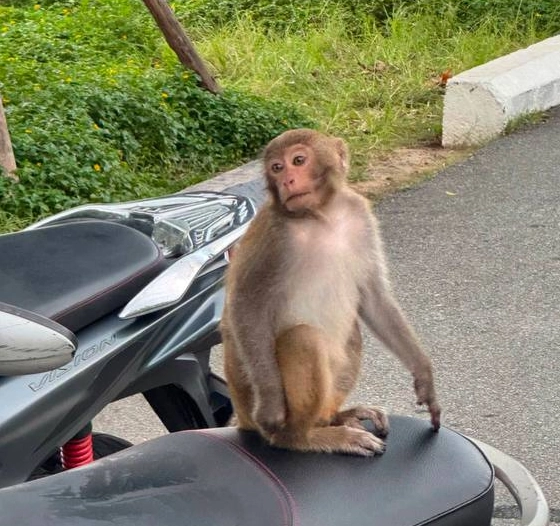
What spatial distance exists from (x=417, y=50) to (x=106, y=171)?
3616mm

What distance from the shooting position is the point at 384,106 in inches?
318

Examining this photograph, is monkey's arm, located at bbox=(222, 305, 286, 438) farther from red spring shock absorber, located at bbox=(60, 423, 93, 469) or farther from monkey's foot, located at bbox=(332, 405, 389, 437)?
red spring shock absorber, located at bbox=(60, 423, 93, 469)

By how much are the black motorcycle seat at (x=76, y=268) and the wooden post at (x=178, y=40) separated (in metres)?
4.29

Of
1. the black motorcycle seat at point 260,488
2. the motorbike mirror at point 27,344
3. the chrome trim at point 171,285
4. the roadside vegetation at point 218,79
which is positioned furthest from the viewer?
the roadside vegetation at point 218,79

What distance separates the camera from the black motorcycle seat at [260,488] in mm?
1817

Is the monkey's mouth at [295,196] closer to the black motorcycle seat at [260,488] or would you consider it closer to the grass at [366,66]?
the black motorcycle seat at [260,488]

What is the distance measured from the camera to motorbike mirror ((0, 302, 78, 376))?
170 centimetres

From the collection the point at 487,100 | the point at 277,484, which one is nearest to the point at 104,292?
the point at 277,484

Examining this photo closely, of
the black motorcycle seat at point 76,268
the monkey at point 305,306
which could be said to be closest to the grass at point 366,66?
the black motorcycle seat at point 76,268

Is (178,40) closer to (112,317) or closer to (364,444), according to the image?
(112,317)

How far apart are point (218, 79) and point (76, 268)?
601 cm

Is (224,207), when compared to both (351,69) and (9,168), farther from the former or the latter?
(351,69)

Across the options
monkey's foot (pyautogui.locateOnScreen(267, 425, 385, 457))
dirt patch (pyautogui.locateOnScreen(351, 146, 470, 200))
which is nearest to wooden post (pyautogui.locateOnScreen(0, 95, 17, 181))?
dirt patch (pyautogui.locateOnScreen(351, 146, 470, 200))

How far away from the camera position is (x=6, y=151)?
588 cm
